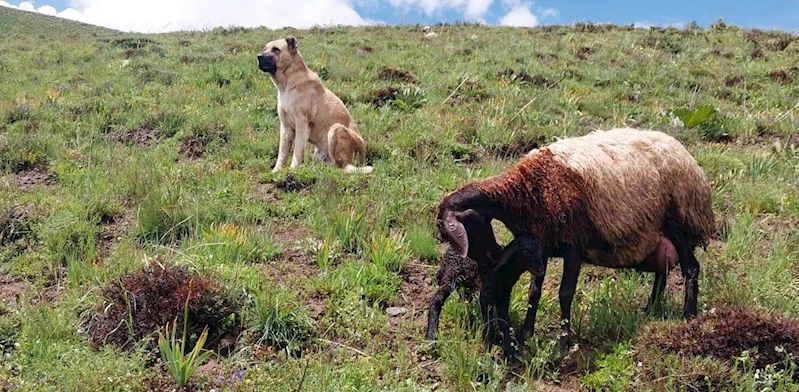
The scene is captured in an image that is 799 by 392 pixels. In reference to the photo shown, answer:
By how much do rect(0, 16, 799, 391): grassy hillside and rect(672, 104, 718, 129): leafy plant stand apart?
46 millimetres

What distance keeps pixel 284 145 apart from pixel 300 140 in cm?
24

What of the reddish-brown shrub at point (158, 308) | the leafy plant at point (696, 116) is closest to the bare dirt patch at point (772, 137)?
the leafy plant at point (696, 116)

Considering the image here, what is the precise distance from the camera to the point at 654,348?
349 cm

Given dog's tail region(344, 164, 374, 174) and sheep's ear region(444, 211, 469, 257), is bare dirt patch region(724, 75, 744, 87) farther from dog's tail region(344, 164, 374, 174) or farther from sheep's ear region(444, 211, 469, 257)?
sheep's ear region(444, 211, 469, 257)

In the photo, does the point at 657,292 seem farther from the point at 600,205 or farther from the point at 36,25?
the point at 36,25

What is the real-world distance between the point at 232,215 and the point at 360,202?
3.94 feet

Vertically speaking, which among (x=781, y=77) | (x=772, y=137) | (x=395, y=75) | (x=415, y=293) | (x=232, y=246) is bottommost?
(x=415, y=293)

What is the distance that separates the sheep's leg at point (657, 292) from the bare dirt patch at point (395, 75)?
8.59 meters

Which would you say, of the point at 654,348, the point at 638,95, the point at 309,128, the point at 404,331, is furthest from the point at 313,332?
the point at 638,95

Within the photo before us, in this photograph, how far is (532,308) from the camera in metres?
3.79

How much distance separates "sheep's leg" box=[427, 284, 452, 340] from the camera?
3.99 meters

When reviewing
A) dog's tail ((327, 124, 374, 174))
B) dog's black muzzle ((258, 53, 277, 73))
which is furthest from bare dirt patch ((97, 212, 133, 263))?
dog's black muzzle ((258, 53, 277, 73))

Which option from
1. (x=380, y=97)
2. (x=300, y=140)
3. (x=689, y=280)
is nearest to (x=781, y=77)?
(x=380, y=97)

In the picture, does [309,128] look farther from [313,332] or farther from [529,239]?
[529,239]
